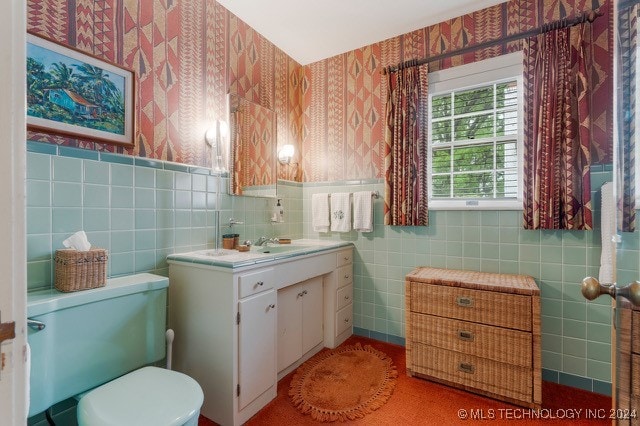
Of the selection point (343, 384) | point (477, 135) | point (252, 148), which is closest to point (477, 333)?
point (343, 384)

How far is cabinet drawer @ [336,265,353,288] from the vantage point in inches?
102

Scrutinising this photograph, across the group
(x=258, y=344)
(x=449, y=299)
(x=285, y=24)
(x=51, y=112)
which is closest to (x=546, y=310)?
(x=449, y=299)

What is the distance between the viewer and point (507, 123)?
7.43 feet

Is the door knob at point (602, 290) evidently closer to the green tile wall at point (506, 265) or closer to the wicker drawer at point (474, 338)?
the wicker drawer at point (474, 338)

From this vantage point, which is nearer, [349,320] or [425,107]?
[425,107]

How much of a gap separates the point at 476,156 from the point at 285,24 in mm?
1900

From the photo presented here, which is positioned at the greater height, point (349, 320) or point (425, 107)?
point (425, 107)

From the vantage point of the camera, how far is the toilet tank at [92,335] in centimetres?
112

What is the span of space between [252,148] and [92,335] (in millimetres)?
1689

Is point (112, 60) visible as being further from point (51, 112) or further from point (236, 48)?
point (236, 48)

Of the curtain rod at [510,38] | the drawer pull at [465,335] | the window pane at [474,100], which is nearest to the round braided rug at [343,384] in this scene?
the drawer pull at [465,335]

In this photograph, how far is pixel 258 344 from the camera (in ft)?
5.62

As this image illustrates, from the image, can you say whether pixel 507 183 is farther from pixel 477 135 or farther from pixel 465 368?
pixel 465 368

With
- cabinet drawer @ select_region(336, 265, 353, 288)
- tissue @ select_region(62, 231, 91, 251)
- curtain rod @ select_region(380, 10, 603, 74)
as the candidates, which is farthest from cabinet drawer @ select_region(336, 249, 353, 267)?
tissue @ select_region(62, 231, 91, 251)
